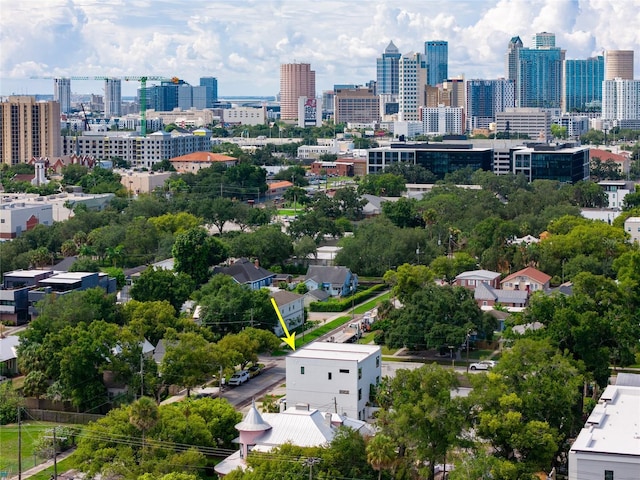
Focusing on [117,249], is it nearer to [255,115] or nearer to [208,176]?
[208,176]

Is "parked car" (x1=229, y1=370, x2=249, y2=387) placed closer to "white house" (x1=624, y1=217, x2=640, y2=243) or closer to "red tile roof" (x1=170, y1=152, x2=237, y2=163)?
"white house" (x1=624, y1=217, x2=640, y2=243)

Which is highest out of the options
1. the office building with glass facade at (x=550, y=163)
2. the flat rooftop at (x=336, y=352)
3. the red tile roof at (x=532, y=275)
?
the office building with glass facade at (x=550, y=163)

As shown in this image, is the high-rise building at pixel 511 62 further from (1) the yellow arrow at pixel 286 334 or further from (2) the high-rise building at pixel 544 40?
(1) the yellow arrow at pixel 286 334

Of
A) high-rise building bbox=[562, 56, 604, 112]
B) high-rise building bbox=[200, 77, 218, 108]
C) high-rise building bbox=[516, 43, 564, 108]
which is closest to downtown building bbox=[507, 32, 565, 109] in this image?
high-rise building bbox=[516, 43, 564, 108]

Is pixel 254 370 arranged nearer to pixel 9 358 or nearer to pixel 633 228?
pixel 9 358

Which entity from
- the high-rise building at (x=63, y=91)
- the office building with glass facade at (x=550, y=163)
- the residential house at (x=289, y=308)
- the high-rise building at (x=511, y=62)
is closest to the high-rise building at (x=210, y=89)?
the high-rise building at (x=63, y=91)

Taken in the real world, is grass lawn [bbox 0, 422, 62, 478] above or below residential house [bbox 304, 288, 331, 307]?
below
